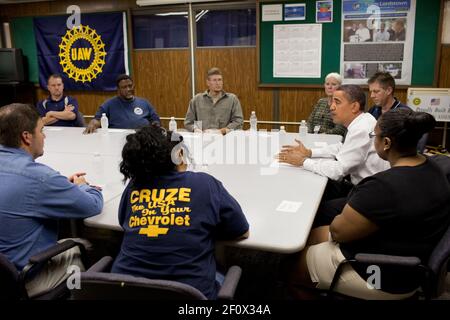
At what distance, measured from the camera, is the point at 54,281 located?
5.40 ft

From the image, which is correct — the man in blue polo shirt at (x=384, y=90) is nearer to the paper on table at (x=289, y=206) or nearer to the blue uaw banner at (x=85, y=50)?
the paper on table at (x=289, y=206)

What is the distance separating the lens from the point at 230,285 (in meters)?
1.36

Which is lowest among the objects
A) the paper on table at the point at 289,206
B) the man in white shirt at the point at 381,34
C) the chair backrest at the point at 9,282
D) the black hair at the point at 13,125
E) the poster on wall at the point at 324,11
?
the chair backrest at the point at 9,282

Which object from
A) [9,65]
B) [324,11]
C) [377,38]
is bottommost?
[9,65]

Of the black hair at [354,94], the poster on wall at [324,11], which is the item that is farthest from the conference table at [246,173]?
the poster on wall at [324,11]

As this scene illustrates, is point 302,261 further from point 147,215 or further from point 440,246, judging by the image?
point 147,215

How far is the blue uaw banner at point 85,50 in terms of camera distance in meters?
5.84

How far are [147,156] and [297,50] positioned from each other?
410cm

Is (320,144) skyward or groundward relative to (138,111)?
groundward

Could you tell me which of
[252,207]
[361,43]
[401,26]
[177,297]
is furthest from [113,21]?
[177,297]

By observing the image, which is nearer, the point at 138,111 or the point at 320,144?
the point at 320,144

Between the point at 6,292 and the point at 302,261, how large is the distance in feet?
4.05

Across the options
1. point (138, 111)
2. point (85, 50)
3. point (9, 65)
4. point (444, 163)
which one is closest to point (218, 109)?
point (138, 111)

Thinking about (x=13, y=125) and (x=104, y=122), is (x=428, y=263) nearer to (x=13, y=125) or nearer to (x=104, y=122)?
(x=13, y=125)
